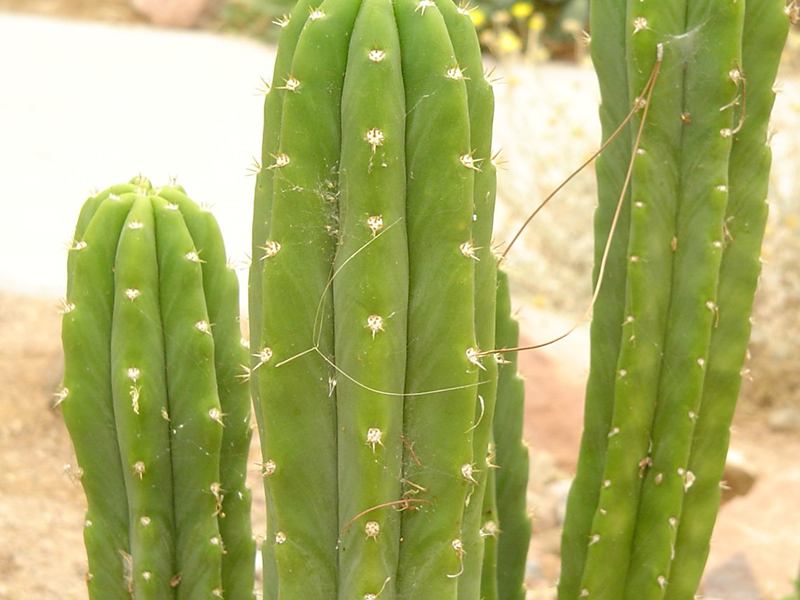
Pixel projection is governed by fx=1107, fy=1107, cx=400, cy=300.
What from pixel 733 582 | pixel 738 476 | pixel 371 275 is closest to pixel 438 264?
pixel 371 275

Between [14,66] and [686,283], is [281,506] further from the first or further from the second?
[14,66]

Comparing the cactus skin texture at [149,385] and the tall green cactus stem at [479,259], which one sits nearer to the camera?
the tall green cactus stem at [479,259]

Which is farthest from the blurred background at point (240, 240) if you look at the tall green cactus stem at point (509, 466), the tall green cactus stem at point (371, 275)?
the tall green cactus stem at point (371, 275)

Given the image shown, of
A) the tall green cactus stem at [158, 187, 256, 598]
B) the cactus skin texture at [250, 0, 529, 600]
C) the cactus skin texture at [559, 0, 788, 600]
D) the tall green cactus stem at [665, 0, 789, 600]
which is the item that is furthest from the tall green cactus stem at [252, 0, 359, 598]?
Answer: the tall green cactus stem at [665, 0, 789, 600]

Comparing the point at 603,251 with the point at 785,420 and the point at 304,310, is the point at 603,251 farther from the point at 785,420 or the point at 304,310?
the point at 785,420

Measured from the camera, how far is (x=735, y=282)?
2381 mm

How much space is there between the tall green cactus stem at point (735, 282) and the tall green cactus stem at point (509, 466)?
0.36m

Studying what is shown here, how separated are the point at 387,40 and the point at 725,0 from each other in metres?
0.84

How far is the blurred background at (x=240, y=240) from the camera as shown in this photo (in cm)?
461

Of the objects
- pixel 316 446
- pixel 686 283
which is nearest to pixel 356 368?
pixel 316 446

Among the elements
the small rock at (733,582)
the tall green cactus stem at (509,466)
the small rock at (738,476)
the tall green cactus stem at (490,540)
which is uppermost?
the small rock at (738,476)

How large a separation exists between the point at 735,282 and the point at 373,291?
0.98 m

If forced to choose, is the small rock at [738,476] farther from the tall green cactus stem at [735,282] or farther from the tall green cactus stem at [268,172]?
the tall green cactus stem at [268,172]

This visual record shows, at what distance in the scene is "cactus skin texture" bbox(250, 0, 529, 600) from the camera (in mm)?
1772
